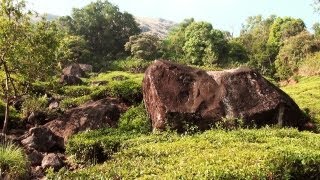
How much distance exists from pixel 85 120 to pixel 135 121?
244 centimetres

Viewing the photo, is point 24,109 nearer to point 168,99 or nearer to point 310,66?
point 168,99

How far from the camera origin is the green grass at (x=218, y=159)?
11062 millimetres

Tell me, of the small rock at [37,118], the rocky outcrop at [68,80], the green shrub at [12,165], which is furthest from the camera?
the rocky outcrop at [68,80]

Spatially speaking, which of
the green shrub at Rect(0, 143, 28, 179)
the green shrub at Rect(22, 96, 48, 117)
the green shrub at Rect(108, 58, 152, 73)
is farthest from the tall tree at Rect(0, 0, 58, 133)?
the green shrub at Rect(108, 58, 152, 73)

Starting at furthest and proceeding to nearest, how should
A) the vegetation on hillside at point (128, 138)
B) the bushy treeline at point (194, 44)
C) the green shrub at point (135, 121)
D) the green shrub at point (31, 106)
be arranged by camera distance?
the bushy treeline at point (194, 44) < the green shrub at point (31, 106) < the green shrub at point (135, 121) < the vegetation on hillside at point (128, 138)

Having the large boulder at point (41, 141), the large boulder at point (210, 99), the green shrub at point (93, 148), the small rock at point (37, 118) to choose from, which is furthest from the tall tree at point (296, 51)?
the large boulder at point (41, 141)

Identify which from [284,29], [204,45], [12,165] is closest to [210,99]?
[12,165]

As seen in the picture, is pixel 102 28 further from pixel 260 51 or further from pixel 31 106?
pixel 31 106

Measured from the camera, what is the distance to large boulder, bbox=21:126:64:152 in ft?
62.3

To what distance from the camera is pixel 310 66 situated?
47875 mm

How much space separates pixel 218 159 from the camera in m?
12.1

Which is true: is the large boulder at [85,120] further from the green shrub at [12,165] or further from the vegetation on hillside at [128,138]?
the green shrub at [12,165]

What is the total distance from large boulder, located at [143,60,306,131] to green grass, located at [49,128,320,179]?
3061 mm

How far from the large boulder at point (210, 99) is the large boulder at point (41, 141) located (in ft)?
14.6
